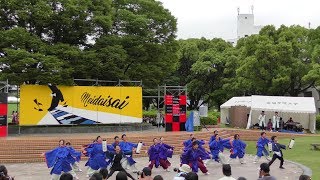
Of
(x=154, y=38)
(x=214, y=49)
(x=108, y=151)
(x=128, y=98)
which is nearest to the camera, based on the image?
(x=108, y=151)

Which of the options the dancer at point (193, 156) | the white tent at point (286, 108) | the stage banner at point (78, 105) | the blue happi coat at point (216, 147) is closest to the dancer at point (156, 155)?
the dancer at point (193, 156)

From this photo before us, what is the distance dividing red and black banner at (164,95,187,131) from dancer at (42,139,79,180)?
15197 millimetres

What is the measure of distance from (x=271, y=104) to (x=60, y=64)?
17462mm

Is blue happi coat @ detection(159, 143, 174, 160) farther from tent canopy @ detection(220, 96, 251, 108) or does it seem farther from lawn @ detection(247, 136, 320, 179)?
tent canopy @ detection(220, 96, 251, 108)

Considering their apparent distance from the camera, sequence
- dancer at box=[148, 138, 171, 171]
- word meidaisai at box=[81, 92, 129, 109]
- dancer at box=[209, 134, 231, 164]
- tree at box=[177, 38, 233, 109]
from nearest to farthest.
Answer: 1. dancer at box=[148, 138, 171, 171]
2. dancer at box=[209, 134, 231, 164]
3. word meidaisai at box=[81, 92, 129, 109]
4. tree at box=[177, 38, 233, 109]

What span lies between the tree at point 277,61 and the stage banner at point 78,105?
17.8 meters

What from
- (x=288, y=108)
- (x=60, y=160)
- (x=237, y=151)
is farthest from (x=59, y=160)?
(x=288, y=108)

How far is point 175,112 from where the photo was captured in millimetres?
31609

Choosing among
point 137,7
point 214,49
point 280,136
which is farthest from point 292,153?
point 214,49

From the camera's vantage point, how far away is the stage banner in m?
29.6

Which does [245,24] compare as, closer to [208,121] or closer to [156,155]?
[208,121]

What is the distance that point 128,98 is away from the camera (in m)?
32.4

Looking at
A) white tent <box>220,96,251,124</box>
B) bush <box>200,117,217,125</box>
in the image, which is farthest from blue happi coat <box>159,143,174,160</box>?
white tent <box>220,96,251,124</box>

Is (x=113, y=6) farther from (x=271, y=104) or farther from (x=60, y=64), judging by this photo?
(x=271, y=104)
